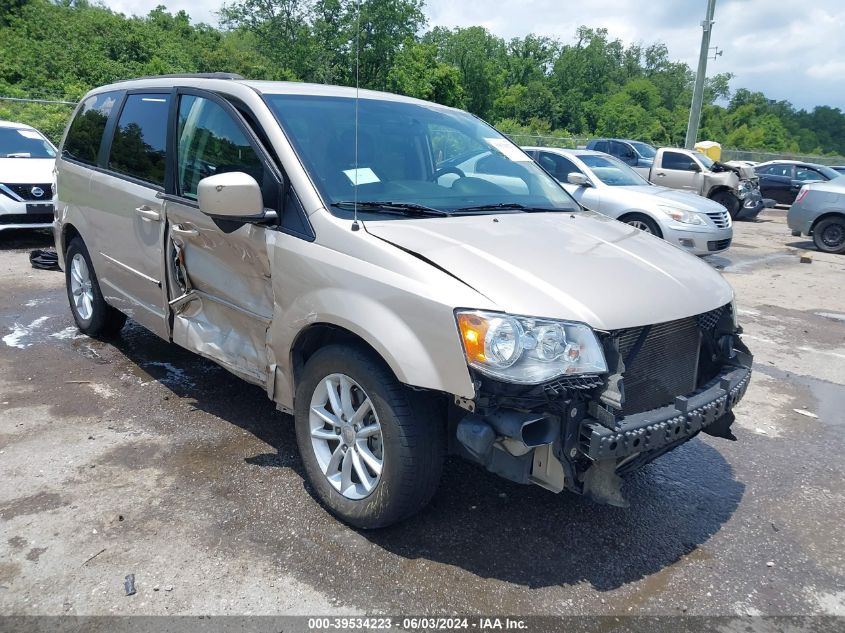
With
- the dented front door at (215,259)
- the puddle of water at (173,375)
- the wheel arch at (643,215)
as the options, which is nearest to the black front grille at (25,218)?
the puddle of water at (173,375)

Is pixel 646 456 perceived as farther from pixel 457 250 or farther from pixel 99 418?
pixel 99 418

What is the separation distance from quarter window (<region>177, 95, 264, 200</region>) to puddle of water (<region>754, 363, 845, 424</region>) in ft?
13.9

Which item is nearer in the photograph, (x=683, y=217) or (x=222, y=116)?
(x=222, y=116)

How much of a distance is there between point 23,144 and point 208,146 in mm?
8454

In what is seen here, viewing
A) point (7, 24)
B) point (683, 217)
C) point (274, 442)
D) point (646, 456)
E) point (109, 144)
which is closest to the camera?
point (646, 456)

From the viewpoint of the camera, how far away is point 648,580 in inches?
118

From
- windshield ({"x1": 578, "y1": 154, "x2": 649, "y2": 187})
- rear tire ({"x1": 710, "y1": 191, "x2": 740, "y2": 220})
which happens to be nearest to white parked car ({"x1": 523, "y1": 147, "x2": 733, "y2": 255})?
windshield ({"x1": 578, "y1": 154, "x2": 649, "y2": 187})

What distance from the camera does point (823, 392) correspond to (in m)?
5.55

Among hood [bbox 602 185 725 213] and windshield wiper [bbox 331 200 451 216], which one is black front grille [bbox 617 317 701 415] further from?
hood [bbox 602 185 725 213]

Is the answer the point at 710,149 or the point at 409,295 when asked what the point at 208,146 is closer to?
Answer: the point at 409,295

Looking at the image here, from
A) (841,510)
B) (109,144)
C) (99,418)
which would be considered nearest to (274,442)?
(99,418)

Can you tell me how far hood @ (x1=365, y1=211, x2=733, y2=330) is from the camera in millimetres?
2771

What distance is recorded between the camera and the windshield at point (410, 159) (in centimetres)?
349

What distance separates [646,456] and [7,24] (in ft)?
139
